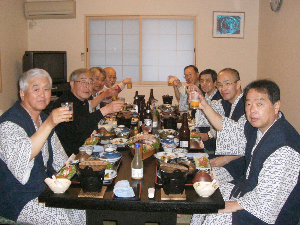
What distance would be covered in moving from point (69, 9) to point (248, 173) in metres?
5.20

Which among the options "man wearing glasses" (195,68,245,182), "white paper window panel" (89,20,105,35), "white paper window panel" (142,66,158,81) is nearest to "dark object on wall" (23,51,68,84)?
"white paper window panel" (89,20,105,35)

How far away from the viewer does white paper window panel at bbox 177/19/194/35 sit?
20.1 feet

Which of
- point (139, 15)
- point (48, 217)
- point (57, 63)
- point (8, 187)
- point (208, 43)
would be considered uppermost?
point (139, 15)

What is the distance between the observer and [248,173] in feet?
5.77

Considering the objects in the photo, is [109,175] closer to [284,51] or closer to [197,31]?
[284,51]

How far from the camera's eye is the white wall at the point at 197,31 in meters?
5.92

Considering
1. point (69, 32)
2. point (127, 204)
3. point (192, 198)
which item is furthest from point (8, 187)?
point (69, 32)

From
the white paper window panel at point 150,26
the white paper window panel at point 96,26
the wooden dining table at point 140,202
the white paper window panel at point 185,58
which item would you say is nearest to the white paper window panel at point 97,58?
the white paper window panel at point 96,26

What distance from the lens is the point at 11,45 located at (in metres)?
5.46

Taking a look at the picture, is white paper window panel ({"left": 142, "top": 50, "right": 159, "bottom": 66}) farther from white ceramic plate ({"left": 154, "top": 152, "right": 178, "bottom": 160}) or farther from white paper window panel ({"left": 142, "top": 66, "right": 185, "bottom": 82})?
white ceramic plate ({"left": 154, "top": 152, "right": 178, "bottom": 160})

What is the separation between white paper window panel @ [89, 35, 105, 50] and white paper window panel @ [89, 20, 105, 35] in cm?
10

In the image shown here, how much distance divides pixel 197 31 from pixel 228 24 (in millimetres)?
633

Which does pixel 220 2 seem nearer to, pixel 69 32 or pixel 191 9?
pixel 191 9

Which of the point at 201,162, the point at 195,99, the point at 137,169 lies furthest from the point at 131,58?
the point at 137,169
